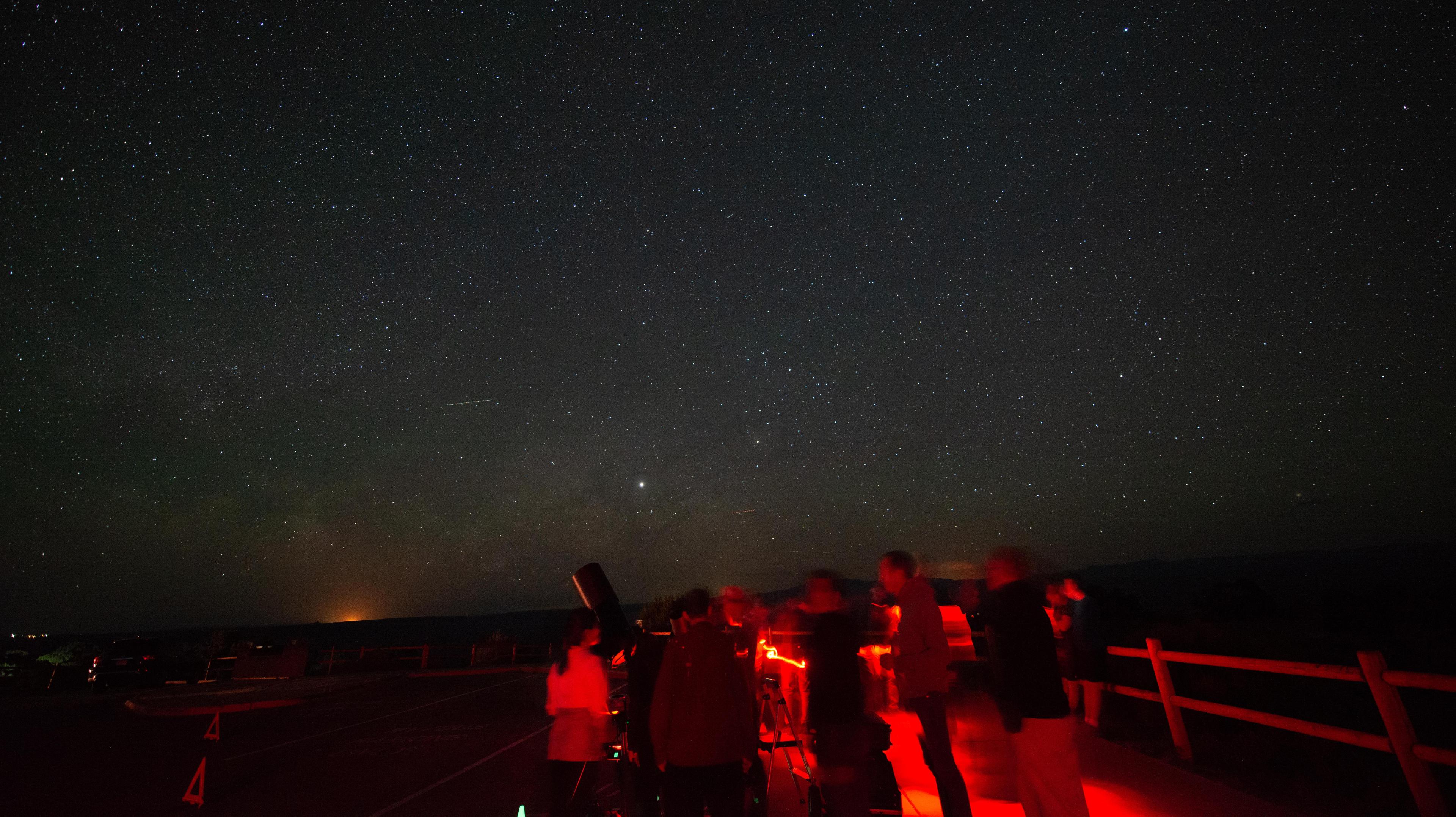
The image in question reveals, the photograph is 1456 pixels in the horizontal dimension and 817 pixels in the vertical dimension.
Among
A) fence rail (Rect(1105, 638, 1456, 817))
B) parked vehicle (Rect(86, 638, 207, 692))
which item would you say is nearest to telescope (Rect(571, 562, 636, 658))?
fence rail (Rect(1105, 638, 1456, 817))

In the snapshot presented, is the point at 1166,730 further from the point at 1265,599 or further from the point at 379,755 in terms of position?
the point at 1265,599

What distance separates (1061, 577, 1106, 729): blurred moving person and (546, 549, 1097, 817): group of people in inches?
134

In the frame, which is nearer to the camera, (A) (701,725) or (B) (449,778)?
(A) (701,725)

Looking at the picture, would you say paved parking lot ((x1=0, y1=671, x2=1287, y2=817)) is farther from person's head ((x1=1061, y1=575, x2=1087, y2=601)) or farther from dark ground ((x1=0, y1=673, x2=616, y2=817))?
person's head ((x1=1061, y1=575, x2=1087, y2=601))

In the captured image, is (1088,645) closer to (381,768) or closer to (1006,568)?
(1006,568)

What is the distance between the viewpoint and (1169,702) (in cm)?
723

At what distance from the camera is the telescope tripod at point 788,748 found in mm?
4613

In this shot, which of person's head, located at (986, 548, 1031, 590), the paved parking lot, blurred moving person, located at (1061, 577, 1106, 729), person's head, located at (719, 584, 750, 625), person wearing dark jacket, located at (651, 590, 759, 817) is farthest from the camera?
blurred moving person, located at (1061, 577, 1106, 729)

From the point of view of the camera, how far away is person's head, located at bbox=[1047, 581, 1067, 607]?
8344mm

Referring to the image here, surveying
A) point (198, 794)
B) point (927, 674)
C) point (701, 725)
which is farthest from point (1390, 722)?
point (198, 794)

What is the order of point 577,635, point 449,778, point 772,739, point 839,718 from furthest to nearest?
point 449,778
point 772,739
point 577,635
point 839,718

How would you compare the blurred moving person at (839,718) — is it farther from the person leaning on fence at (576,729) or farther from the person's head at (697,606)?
the person leaning on fence at (576,729)

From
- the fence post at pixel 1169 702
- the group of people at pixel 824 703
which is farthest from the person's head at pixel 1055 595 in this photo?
the group of people at pixel 824 703

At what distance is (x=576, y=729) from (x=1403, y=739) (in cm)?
540
